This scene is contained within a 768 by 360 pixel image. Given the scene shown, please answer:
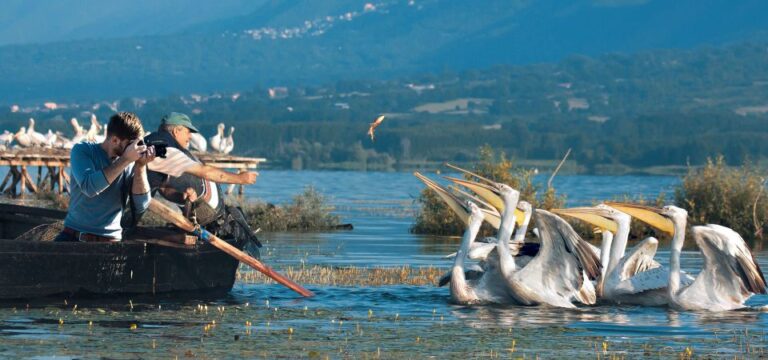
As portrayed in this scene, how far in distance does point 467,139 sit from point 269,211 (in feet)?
398

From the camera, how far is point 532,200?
3509 centimetres

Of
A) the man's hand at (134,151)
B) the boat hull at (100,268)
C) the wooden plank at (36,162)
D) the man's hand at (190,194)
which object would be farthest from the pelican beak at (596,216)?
the wooden plank at (36,162)

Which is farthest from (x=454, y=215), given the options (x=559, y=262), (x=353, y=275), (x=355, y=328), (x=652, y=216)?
(x=355, y=328)

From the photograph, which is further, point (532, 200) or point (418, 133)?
point (418, 133)

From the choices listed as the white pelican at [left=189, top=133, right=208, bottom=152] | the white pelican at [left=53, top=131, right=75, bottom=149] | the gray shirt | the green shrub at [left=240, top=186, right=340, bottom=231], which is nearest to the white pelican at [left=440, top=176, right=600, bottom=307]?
the gray shirt

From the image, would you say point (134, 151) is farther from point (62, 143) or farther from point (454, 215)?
point (62, 143)

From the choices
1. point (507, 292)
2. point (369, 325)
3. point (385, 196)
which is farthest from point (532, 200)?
point (385, 196)

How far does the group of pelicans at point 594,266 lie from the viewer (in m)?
18.2

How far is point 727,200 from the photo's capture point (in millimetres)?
34906

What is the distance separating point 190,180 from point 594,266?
4.47 metres

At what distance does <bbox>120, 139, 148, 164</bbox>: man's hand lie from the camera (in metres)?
14.9

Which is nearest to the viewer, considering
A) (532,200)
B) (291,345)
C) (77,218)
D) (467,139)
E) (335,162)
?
(291,345)

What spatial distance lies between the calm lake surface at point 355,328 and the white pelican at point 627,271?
30 centimetres

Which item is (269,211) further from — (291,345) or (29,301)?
(291,345)
